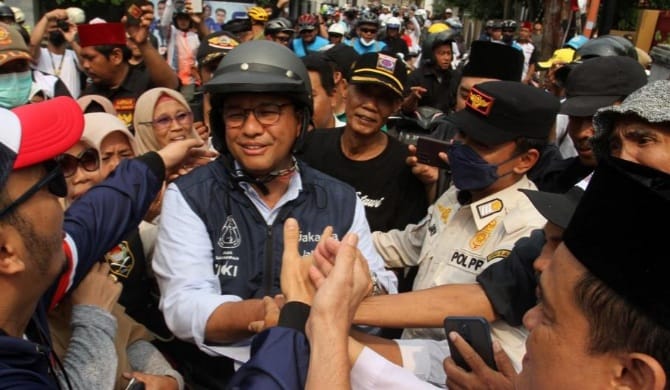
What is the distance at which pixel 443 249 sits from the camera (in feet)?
7.96

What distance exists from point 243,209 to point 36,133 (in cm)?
80

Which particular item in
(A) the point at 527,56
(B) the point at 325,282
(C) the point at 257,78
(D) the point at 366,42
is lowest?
(A) the point at 527,56

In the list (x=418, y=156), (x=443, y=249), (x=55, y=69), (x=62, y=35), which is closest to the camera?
(x=443, y=249)

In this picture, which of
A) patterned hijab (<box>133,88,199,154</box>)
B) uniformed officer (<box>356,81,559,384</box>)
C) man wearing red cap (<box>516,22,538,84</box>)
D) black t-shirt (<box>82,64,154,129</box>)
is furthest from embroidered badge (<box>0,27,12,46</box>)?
man wearing red cap (<box>516,22,538,84</box>)

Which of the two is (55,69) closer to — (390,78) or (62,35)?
(62,35)

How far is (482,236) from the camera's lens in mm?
2311

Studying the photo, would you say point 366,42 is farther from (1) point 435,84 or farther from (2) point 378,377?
(2) point 378,377

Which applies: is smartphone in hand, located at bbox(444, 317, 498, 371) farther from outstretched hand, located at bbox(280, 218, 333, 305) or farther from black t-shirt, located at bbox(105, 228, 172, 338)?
black t-shirt, located at bbox(105, 228, 172, 338)

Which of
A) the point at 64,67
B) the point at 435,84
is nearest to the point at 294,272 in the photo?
the point at 64,67

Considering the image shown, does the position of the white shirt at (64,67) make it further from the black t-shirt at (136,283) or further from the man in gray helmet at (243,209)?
the man in gray helmet at (243,209)

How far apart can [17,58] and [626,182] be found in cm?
387

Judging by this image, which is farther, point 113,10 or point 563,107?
point 113,10

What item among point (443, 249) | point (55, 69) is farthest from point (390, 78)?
point (55, 69)

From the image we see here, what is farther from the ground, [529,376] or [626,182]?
[626,182]
